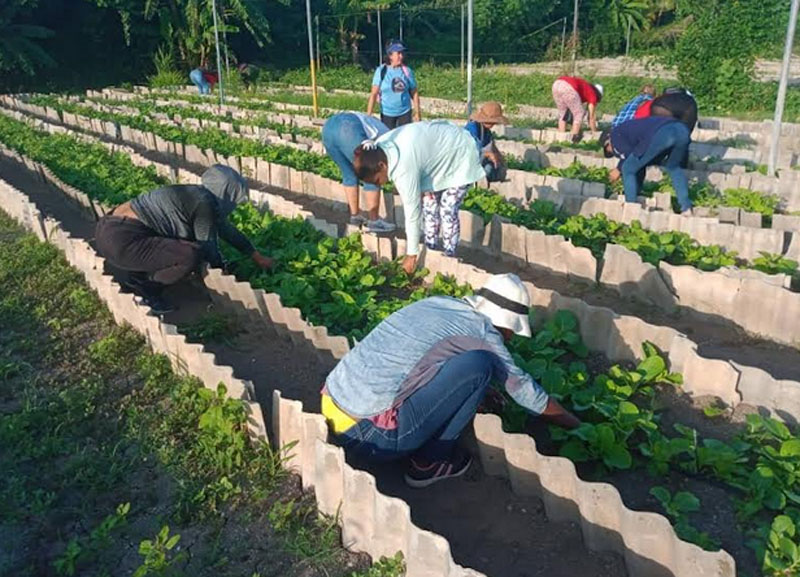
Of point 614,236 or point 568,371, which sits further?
point 614,236

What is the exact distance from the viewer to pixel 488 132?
6.73m

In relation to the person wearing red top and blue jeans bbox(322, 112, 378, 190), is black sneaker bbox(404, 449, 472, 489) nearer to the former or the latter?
blue jeans bbox(322, 112, 378, 190)

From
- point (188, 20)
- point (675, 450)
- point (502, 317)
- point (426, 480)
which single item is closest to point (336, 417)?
point (426, 480)

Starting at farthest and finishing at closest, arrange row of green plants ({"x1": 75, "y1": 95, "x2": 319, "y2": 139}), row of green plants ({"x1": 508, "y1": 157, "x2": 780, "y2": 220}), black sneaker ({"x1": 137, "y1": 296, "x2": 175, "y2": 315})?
row of green plants ({"x1": 75, "y1": 95, "x2": 319, "y2": 139})
row of green plants ({"x1": 508, "y1": 157, "x2": 780, "y2": 220})
black sneaker ({"x1": 137, "y1": 296, "x2": 175, "y2": 315})

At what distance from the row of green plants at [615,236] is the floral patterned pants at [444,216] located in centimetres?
99

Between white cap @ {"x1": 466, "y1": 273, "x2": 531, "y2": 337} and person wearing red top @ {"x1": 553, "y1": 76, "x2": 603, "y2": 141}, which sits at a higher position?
person wearing red top @ {"x1": 553, "y1": 76, "x2": 603, "y2": 141}

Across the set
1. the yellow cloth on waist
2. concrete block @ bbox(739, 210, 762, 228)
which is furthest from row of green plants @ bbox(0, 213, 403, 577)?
concrete block @ bbox(739, 210, 762, 228)

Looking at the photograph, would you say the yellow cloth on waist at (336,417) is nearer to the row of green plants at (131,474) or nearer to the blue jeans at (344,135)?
the row of green plants at (131,474)

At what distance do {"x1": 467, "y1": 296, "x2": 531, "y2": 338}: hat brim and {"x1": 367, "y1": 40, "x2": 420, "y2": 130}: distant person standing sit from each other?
5.29 metres

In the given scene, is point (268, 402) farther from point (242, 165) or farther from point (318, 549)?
point (242, 165)

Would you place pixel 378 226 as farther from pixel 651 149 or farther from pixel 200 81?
pixel 200 81

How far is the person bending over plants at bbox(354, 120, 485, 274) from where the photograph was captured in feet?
13.7

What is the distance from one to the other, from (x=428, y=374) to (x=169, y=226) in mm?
2704

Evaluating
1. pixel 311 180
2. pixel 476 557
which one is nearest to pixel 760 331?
pixel 476 557
